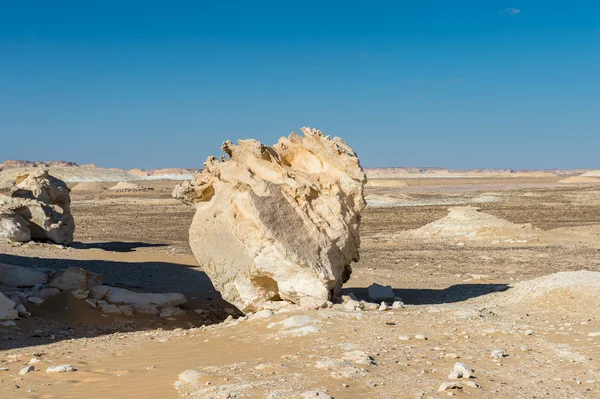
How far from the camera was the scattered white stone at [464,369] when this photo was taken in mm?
6133

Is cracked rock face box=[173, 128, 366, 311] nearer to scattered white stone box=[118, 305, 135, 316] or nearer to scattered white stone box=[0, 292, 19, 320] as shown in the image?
scattered white stone box=[118, 305, 135, 316]

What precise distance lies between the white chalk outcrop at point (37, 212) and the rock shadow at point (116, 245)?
837 mm

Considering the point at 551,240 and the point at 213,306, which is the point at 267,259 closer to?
the point at 213,306

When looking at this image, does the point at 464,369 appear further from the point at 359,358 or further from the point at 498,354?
the point at 359,358

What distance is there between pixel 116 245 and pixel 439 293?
13.8 m

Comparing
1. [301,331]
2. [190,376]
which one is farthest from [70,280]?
[190,376]

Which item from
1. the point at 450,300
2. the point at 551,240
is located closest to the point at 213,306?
the point at 450,300

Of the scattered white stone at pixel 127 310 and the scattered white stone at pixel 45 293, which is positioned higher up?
the scattered white stone at pixel 45 293

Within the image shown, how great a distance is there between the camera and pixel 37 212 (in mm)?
21672

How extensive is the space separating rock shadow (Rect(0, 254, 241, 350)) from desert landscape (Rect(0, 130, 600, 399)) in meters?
0.05

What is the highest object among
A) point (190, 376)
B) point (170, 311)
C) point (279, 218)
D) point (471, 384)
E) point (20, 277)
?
point (279, 218)

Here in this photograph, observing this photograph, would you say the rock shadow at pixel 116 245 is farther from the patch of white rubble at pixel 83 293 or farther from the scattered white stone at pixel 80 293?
the scattered white stone at pixel 80 293

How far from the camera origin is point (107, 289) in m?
12.6

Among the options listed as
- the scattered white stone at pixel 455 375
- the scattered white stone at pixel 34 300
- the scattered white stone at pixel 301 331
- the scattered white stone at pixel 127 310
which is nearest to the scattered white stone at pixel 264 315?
the scattered white stone at pixel 301 331
